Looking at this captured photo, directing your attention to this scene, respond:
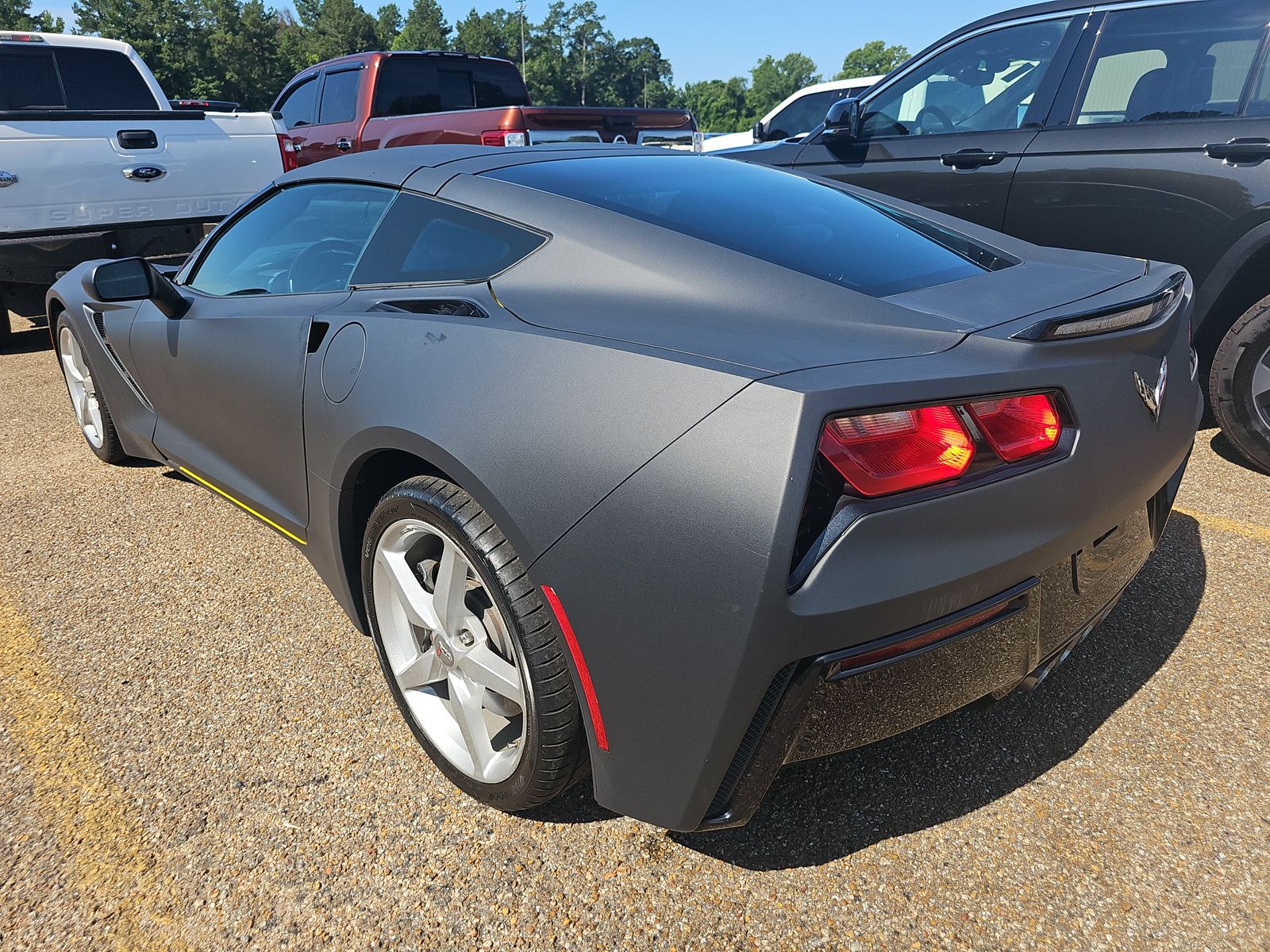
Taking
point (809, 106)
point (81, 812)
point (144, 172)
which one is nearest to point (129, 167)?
point (144, 172)

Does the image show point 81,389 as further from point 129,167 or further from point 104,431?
point 129,167

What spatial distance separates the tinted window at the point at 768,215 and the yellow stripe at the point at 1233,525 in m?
1.62

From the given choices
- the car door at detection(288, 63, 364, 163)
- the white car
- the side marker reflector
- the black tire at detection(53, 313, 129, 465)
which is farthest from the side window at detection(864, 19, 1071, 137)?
the white car

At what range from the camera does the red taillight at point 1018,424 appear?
1.51 m

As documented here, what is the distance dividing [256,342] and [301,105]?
8.86m

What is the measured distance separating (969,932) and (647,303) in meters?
1.33

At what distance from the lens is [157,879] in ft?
5.91

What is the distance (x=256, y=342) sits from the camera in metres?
2.54

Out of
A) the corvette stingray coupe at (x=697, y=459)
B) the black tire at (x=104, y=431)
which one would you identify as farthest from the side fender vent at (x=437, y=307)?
the black tire at (x=104, y=431)

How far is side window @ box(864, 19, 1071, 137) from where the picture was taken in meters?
4.33

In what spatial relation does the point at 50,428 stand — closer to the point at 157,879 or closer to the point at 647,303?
the point at 157,879

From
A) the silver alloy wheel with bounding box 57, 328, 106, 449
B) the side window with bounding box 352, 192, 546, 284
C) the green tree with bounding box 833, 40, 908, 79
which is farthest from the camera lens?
the green tree with bounding box 833, 40, 908, 79

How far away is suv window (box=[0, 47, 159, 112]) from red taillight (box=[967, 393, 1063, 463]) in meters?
7.02

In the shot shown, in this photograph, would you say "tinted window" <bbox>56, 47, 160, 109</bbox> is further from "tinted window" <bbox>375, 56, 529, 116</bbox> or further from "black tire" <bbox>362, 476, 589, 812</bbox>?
"black tire" <bbox>362, 476, 589, 812</bbox>
